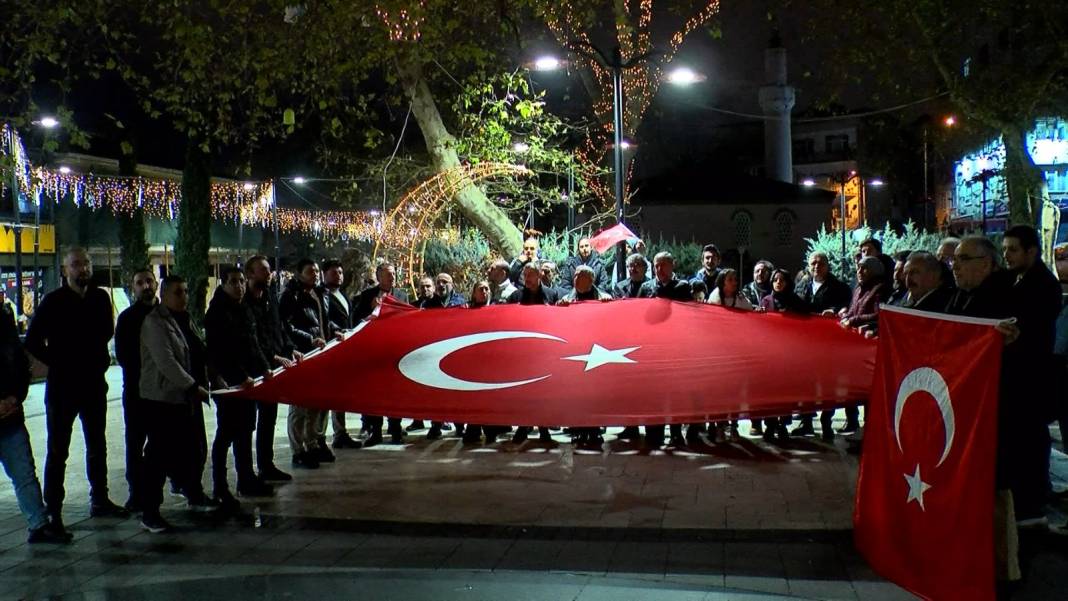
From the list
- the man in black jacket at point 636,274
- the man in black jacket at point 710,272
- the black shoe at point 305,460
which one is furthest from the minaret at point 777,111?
the black shoe at point 305,460

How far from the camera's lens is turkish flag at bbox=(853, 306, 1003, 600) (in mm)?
4523

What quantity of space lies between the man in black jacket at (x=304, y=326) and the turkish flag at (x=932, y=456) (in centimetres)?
544

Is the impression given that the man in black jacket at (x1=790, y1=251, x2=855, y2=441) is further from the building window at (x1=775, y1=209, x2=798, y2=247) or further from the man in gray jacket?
the building window at (x1=775, y1=209, x2=798, y2=247)

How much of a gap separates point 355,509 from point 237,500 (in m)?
0.96

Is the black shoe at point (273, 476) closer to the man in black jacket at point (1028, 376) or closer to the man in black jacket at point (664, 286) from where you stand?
the man in black jacket at point (664, 286)

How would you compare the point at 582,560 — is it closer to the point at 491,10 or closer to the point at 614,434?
the point at 614,434

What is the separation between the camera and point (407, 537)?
6.84 metres

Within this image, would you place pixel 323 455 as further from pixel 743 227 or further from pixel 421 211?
pixel 743 227

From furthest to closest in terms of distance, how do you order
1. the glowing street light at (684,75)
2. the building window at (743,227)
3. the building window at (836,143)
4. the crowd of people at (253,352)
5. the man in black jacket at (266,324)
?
the building window at (836,143), the building window at (743,227), the glowing street light at (684,75), the man in black jacket at (266,324), the crowd of people at (253,352)

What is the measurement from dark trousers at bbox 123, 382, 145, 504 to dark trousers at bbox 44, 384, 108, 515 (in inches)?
7.2

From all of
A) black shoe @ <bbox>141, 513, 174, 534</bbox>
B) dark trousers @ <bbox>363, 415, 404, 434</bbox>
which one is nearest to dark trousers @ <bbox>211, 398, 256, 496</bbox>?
black shoe @ <bbox>141, 513, 174, 534</bbox>

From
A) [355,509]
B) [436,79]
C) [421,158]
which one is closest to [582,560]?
[355,509]

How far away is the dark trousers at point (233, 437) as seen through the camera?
7.57 meters

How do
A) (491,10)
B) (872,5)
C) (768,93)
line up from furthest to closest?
(768,93)
(872,5)
(491,10)
